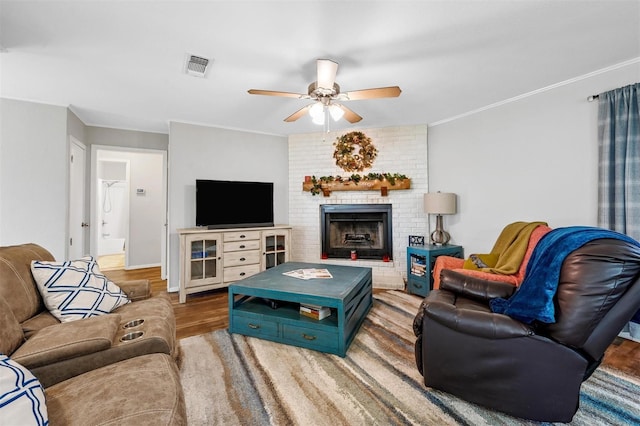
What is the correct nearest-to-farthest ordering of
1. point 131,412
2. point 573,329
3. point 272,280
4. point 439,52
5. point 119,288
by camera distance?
point 131,412, point 573,329, point 119,288, point 439,52, point 272,280

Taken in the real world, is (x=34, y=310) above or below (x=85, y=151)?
below

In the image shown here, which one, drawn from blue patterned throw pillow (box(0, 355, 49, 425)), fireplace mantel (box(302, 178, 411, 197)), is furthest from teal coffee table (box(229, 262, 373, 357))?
fireplace mantel (box(302, 178, 411, 197))

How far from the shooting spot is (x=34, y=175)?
3.00m

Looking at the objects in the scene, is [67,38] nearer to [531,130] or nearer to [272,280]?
[272,280]

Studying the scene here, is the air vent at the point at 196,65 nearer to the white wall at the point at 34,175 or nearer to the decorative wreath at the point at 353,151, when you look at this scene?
the white wall at the point at 34,175

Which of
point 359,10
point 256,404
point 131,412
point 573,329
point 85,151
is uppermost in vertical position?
point 359,10

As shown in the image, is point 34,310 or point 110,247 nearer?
point 34,310

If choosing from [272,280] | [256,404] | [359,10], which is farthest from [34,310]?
[359,10]

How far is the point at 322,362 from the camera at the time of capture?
191 centimetres

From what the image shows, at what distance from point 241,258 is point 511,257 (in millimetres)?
2988

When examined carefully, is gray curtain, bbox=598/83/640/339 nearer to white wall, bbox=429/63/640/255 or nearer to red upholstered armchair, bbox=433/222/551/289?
white wall, bbox=429/63/640/255

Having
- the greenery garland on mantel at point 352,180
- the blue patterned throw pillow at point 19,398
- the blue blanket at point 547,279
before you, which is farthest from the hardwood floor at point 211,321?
the greenery garland on mantel at point 352,180

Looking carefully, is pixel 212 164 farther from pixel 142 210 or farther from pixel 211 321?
pixel 142 210

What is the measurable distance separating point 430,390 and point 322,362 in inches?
27.6
